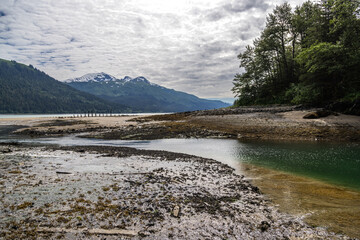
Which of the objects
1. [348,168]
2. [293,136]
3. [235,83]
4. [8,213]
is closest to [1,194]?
[8,213]

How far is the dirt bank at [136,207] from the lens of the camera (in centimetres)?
571

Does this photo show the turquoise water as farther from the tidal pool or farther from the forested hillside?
the forested hillside

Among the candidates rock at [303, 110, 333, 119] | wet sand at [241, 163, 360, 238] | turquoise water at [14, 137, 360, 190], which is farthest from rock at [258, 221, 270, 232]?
rock at [303, 110, 333, 119]

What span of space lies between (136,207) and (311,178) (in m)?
10.3

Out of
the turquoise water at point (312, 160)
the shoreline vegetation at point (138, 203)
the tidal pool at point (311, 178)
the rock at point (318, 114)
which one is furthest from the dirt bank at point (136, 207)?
the rock at point (318, 114)

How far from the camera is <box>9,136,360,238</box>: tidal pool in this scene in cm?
715

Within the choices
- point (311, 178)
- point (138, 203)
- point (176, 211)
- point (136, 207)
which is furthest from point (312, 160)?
point (136, 207)

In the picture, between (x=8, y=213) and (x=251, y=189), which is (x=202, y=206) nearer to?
(x=251, y=189)

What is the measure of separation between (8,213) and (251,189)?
9362mm

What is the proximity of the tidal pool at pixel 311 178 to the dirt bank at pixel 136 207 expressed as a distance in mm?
920

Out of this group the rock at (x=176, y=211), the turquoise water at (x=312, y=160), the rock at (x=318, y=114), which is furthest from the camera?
the rock at (x=318, y=114)

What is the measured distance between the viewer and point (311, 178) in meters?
11.8

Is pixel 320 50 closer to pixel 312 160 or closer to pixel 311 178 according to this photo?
pixel 312 160

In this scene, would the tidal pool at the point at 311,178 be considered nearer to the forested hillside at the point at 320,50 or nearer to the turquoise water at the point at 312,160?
the turquoise water at the point at 312,160
